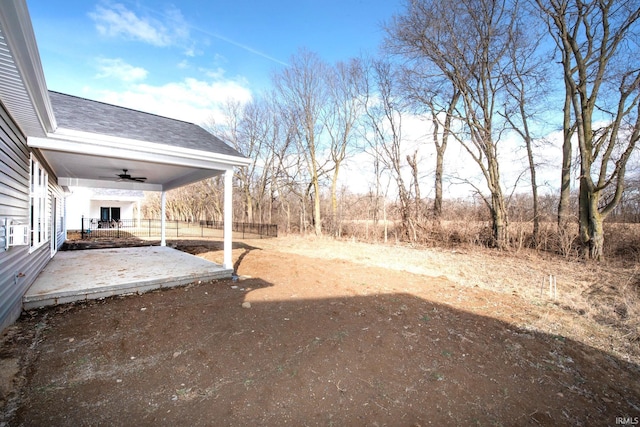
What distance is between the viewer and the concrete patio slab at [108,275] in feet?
13.4

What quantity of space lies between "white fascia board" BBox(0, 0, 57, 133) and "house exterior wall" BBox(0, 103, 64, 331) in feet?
2.03

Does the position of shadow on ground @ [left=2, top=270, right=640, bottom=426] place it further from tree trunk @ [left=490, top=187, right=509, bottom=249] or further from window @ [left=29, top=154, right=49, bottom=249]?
tree trunk @ [left=490, top=187, right=509, bottom=249]

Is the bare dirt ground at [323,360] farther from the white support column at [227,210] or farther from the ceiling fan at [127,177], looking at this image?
the ceiling fan at [127,177]

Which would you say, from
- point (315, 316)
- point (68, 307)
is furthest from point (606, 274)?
point (68, 307)

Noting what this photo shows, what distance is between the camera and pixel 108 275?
516 centimetres

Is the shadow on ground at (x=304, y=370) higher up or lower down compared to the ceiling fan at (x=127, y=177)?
lower down

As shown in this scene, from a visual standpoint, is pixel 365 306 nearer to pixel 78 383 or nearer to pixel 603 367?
pixel 603 367

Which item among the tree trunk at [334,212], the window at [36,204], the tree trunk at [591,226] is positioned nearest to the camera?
the window at [36,204]

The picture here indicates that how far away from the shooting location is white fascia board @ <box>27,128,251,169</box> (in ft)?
13.4

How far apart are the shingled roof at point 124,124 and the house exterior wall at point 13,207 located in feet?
2.43

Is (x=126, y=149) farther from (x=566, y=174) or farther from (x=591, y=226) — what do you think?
(x=566, y=174)

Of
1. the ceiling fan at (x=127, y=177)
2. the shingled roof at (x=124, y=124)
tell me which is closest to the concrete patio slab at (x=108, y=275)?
the ceiling fan at (x=127, y=177)

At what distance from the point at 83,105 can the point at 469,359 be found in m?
7.44

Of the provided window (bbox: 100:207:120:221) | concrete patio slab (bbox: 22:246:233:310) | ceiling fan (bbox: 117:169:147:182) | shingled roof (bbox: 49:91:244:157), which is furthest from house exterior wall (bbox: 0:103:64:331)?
window (bbox: 100:207:120:221)
